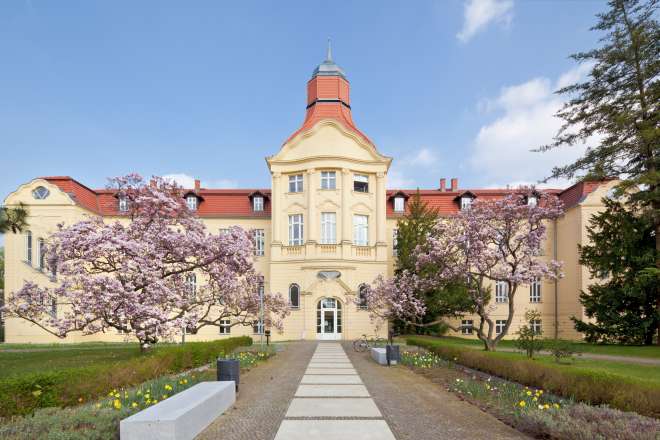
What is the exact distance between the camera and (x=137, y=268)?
14.6 meters

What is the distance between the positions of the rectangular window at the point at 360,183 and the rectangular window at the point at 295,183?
3.84 m

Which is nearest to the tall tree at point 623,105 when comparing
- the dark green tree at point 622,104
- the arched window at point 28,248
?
the dark green tree at point 622,104

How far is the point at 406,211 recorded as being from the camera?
125 feet

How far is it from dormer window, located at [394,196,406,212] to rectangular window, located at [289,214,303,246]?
333 inches

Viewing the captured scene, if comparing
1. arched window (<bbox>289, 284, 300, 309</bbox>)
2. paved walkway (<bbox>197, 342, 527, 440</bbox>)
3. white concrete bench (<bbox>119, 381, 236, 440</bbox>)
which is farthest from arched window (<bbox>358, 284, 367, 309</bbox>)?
white concrete bench (<bbox>119, 381, 236, 440</bbox>)

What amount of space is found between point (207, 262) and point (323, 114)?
22145 millimetres

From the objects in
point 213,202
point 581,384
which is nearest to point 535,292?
point 213,202

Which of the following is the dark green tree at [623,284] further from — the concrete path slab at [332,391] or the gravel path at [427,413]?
the concrete path slab at [332,391]

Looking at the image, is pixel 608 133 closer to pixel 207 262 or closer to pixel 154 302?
pixel 207 262

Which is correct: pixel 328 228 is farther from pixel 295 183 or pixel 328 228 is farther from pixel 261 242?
pixel 261 242

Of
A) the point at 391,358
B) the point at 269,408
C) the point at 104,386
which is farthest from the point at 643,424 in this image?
the point at 391,358

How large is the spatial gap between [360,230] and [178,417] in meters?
28.0

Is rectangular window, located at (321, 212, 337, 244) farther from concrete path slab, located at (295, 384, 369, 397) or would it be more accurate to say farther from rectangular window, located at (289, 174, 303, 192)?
concrete path slab, located at (295, 384, 369, 397)

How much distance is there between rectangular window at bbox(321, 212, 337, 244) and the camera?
33.6 meters
